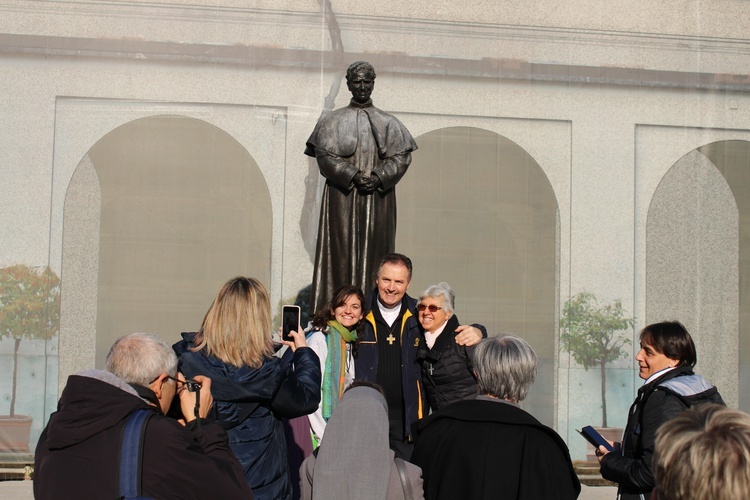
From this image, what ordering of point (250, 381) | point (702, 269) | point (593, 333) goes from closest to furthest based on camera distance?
point (250, 381), point (593, 333), point (702, 269)

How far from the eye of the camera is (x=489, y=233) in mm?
10953

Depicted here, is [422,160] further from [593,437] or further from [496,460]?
[496,460]

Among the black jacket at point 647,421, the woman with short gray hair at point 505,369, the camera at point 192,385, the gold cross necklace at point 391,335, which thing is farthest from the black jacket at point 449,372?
the camera at point 192,385

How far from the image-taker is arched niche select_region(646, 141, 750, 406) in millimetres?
11258

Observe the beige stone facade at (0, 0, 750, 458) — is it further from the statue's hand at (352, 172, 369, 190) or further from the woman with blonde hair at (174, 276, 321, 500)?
the woman with blonde hair at (174, 276, 321, 500)

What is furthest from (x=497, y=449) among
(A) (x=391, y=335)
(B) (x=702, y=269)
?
(B) (x=702, y=269)

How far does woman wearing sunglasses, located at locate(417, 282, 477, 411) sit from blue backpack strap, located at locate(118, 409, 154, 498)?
7.25 ft

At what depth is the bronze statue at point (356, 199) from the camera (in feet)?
17.9

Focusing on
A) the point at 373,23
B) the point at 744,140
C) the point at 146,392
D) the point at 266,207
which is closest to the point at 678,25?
the point at 744,140

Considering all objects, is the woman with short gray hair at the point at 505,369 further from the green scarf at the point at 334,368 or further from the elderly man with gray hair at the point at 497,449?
the green scarf at the point at 334,368

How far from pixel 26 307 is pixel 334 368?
260 inches

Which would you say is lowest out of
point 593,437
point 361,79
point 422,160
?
point 593,437

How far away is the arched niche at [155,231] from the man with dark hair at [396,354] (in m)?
5.97

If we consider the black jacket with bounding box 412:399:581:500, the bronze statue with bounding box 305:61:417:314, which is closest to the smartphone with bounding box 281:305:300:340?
the bronze statue with bounding box 305:61:417:314
